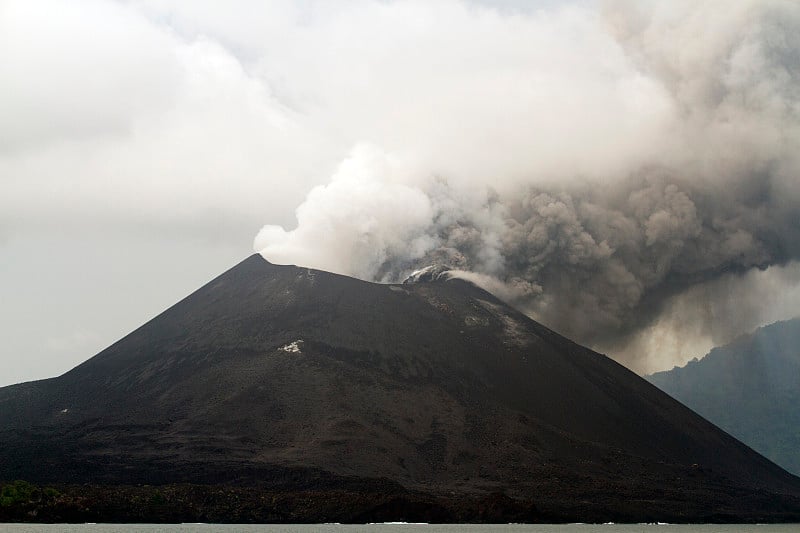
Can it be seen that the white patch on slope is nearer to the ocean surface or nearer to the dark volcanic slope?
the dark volcanic slope

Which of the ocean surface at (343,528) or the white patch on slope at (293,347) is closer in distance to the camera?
the ocean surface at (343,528)

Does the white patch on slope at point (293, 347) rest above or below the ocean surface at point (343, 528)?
above

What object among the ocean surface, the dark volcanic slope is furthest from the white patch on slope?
the ocean surface

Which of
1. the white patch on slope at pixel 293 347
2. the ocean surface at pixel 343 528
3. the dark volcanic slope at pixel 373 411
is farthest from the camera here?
the white patch on slope at pixel 293 347

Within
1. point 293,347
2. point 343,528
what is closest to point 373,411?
point 293,347

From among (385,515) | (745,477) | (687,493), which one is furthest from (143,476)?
(745,477)

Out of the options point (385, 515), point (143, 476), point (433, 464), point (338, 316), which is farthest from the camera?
point (338, 316)

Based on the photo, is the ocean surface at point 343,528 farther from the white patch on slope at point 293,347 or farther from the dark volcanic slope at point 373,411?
the white patch on slope at point 293,347

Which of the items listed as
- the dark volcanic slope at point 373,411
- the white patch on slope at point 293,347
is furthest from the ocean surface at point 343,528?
the white patch on slope at point 293,347

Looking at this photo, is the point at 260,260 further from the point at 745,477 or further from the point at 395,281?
the point at 745,477
